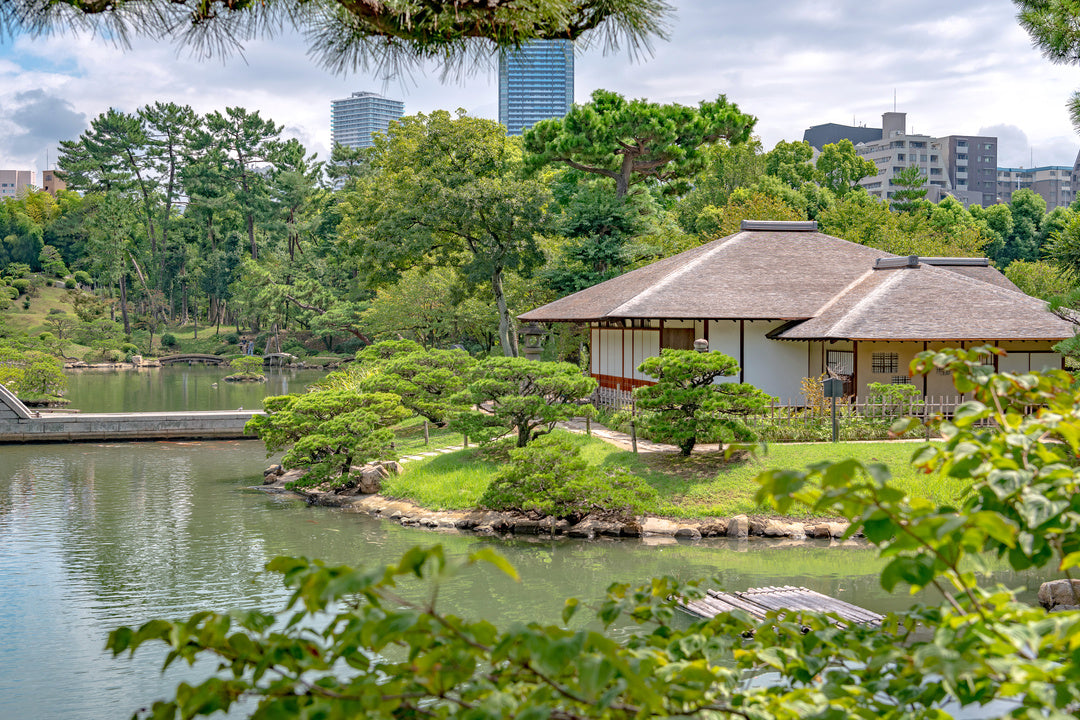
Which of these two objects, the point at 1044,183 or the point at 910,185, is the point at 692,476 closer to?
the point at 910,185

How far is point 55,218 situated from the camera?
201 ft

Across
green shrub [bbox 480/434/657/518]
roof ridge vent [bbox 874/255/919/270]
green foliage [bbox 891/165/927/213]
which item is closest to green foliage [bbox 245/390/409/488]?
green shrub [bbox 480/434/657/518]

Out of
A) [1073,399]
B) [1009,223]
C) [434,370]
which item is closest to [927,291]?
[434,370]

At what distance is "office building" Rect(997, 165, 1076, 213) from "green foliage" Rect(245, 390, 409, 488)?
3372 inches

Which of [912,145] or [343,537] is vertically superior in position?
[912,145]

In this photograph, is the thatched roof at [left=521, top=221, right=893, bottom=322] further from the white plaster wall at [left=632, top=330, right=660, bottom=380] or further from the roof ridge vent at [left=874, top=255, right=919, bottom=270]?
the white plaster wall at [left=632, top=330, right=660, bottom=380]

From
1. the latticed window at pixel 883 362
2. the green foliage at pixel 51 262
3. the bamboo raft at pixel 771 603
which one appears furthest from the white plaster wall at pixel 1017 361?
the green foliage at pixel 51 262

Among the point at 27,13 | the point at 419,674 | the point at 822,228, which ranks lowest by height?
the point at 419,674

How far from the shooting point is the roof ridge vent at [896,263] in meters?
19.4

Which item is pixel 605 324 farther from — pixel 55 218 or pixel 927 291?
pixel 55 218

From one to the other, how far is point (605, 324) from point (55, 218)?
5444 cm

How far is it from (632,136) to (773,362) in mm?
9586

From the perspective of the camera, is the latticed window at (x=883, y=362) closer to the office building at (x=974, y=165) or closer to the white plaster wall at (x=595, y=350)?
the white plaster wall at (x=595, y=350)

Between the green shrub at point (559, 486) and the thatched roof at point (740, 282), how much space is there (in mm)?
5470
